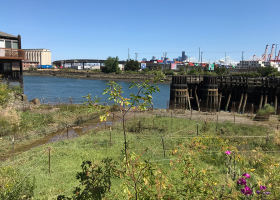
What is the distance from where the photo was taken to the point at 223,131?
1662 cm

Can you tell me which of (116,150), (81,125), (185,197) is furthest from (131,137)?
(185,197)

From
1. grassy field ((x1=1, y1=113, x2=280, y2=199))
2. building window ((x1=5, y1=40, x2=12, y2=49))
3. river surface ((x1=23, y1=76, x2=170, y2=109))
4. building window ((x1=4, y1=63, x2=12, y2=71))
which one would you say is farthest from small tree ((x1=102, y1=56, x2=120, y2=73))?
grassy field ((x1=1, y1=113, x2=280, y2=199))

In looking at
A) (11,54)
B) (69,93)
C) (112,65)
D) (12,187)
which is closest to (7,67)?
(11,54)

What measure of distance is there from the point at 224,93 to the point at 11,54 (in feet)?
103

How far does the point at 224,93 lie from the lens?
121ft

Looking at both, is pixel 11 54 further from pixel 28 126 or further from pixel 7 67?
pixel 28 126

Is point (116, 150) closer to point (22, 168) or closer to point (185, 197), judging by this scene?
point (22, 168)

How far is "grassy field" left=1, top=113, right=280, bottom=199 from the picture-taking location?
15.8 feet

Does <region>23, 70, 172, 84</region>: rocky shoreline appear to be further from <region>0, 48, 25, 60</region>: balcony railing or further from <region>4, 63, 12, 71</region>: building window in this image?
<region>0, 48, 25, 60</region>: balcony railing

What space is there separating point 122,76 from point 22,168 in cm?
10984

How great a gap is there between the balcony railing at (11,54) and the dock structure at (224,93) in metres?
20.7

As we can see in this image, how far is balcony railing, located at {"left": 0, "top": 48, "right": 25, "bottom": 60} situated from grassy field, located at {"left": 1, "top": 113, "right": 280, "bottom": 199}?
19518 mm

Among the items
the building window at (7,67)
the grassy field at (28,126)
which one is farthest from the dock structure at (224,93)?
the building window at (7,67)

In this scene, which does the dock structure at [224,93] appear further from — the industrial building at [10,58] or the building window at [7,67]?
the building window at [7,67]
